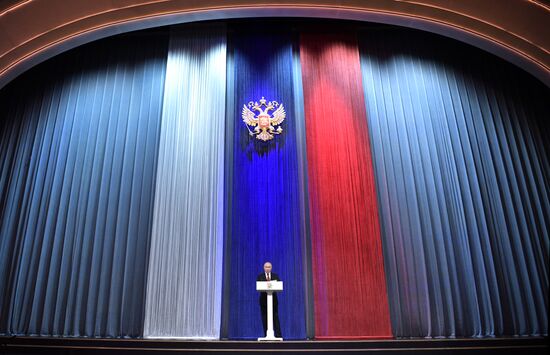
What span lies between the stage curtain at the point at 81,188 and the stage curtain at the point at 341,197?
3321 mm

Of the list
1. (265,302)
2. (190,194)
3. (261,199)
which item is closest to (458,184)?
(261,199)

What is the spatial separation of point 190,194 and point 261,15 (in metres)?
4.08

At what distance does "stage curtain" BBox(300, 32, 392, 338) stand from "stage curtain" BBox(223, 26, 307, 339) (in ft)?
1.12

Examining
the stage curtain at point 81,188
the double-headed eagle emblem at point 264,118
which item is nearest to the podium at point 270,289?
the stage curtain at point 81,188

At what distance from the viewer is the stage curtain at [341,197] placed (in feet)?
23.2

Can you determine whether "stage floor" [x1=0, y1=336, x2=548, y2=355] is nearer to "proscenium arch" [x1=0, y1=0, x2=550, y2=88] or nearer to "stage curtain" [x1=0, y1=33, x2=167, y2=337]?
"stage curtain" [x1=0, y1=33, x2=167, y2=337]

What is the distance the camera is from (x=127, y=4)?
791 centimetres

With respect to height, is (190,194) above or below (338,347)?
above

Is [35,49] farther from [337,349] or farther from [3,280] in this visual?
[337,349]

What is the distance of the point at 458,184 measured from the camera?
7906mm

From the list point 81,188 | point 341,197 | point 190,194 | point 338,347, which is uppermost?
point 81,188

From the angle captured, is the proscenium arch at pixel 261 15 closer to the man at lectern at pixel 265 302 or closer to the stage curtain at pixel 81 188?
the stage curtain at pixel 81 188

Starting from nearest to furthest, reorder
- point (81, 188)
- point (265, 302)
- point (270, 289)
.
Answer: point (270, 289), point (265, 302), point (81, 188)

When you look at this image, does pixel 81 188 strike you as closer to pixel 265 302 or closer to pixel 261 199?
pixel 261 199
